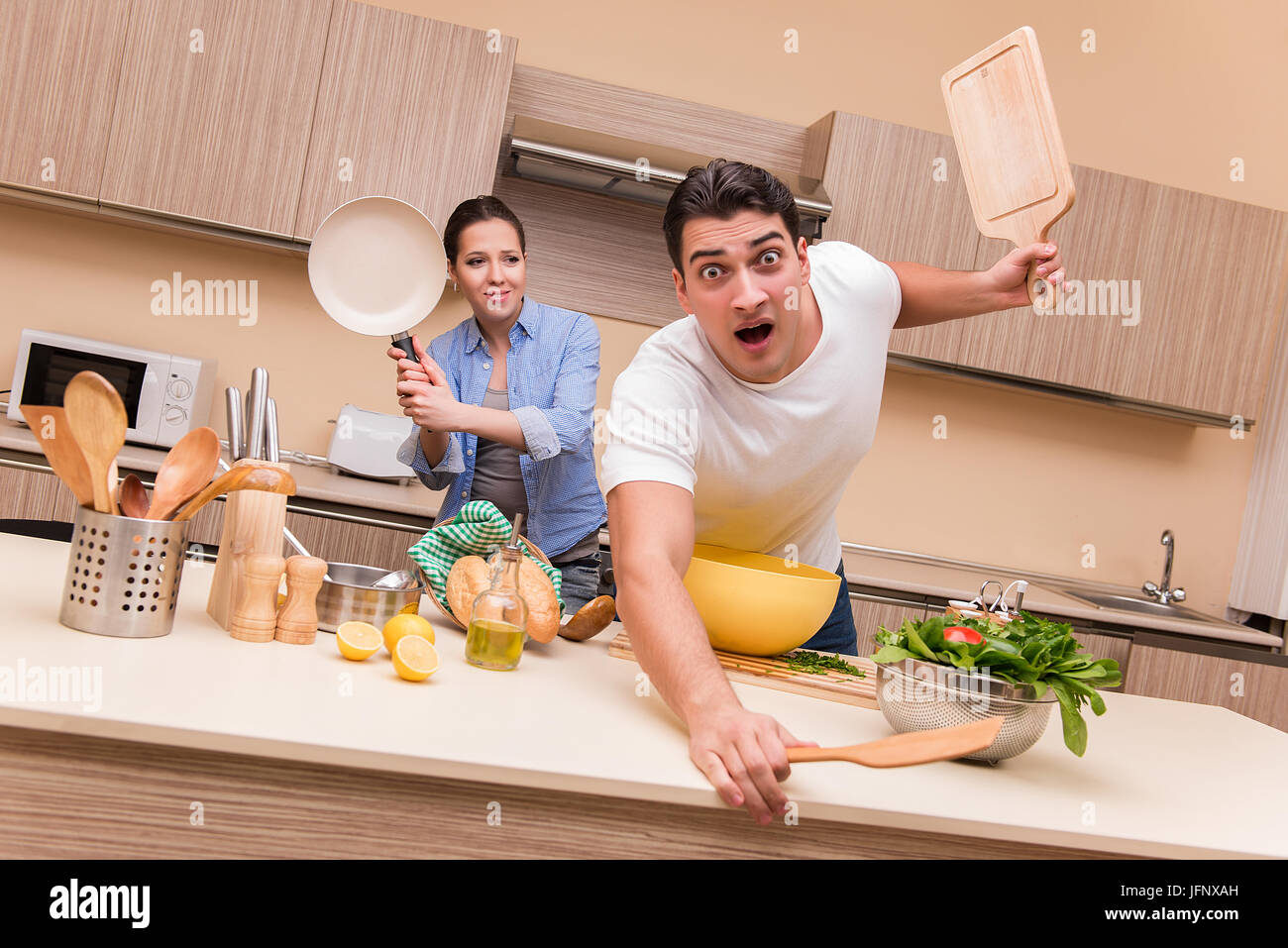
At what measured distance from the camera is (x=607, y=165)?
2.78m

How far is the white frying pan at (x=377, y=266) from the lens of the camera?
61.9 inches

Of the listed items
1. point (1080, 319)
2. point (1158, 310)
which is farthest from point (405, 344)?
point (1158, 310)

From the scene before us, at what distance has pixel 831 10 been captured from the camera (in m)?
3.37

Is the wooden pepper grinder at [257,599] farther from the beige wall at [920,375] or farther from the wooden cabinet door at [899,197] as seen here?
the wooden cabinet door at [899,197]

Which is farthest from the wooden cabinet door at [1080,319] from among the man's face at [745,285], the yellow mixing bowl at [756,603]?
the yellow mixing bowl at [756,603]

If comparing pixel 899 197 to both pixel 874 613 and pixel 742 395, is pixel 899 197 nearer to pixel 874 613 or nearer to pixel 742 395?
pixel 874 613

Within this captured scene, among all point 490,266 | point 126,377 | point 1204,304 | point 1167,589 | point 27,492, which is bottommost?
point 27,492

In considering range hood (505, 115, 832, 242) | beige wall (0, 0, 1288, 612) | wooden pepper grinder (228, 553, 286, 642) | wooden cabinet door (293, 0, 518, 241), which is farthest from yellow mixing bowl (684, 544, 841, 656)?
beige wall (0, 0, 1288, 612)

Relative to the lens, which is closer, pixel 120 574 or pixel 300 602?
pixel 120 574

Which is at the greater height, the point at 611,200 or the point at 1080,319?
the point at 611,200

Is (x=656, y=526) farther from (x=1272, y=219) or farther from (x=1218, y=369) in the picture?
(x=1272, y=219)

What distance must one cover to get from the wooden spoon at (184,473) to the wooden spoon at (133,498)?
0.06ft

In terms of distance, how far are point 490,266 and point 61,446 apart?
1036 millimetres

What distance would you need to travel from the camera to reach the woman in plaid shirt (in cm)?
199
